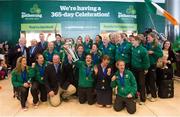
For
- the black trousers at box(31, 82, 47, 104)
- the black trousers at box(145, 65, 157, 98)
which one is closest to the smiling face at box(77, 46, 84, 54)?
the black trousers at box(31, 82, 47, 104)

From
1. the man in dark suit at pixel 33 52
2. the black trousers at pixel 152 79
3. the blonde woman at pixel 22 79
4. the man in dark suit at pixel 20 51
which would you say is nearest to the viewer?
the blonde woman at pixel 22 79

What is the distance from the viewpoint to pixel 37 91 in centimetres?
522

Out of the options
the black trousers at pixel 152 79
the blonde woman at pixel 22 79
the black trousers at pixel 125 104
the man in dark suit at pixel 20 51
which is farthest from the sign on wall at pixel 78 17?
the black trousers at pixel 125 104

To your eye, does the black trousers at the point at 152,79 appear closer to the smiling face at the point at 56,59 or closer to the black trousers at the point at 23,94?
the smiling face at the point at 56,59

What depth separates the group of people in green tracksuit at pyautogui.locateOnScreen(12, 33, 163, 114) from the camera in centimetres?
490

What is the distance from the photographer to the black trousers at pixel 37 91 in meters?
5.14

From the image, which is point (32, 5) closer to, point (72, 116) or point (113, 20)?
point (113, 20)

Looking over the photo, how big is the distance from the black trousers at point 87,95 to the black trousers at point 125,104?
1.83 feet

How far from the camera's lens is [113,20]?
394 inches

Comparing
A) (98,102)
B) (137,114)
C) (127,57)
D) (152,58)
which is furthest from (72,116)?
(152,58)

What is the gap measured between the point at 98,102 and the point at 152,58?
4.31 feet

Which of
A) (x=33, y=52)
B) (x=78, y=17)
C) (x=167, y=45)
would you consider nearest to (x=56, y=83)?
(x=33, y=52)

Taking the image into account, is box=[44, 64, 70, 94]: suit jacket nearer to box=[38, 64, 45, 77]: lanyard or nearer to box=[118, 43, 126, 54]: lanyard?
box=[38, 64, 45, 77]: lanyard

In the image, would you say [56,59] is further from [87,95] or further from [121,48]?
[121,48]
